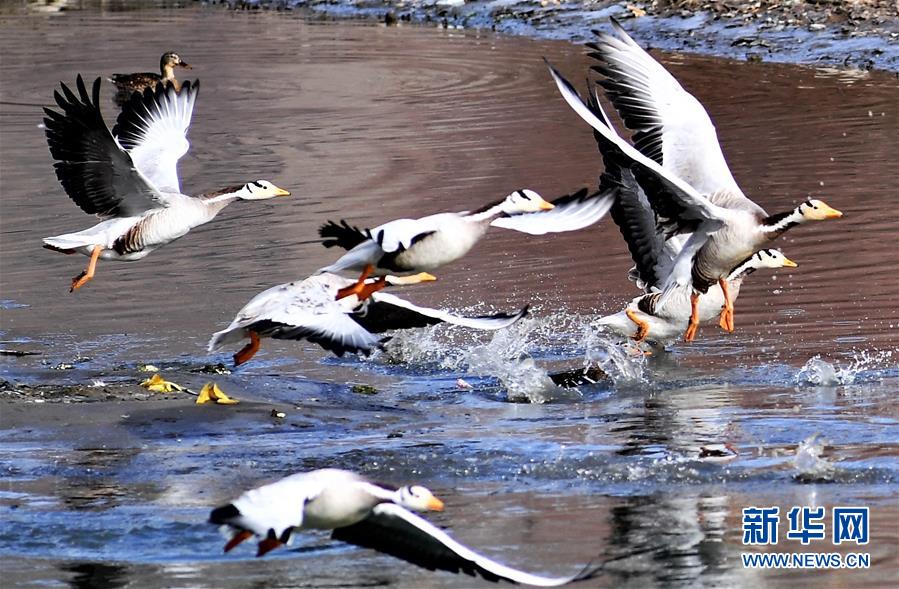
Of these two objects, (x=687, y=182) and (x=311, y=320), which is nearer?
(x=311, y=320)

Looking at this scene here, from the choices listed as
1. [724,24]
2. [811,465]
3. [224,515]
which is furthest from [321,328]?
[724,24]

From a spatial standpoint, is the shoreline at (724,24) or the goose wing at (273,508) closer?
the goose wing at (273,508)

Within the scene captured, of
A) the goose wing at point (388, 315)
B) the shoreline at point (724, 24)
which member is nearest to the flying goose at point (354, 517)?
the goose wing at point (388, 315)

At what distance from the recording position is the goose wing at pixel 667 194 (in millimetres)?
8883

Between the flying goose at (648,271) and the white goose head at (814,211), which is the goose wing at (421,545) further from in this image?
the flying goose at (648,271)

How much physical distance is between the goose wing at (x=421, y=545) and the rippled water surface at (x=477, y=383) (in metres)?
0.22

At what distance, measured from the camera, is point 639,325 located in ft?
34.0

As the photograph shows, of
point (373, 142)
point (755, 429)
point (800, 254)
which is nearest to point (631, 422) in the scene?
point (755, 429)

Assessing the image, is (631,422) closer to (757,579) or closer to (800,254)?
(757,579)

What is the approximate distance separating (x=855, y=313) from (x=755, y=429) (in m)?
2.60

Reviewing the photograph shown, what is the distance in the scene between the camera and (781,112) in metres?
19.2

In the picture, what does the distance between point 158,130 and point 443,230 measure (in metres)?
3.42

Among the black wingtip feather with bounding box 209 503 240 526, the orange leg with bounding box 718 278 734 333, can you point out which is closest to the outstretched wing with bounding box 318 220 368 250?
the orange leg with bounding box 718 278 734 333

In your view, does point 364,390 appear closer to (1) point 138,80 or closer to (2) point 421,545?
(2) point 421,545
